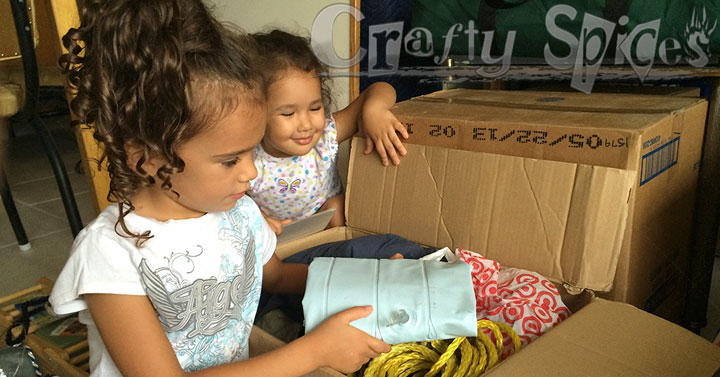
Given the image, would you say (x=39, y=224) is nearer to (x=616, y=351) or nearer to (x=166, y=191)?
(x=166, y=191)

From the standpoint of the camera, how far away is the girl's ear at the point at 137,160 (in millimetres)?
580

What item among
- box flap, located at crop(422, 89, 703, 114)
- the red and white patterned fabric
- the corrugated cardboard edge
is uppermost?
box flap, located at crop(422, 89, 703, 114)

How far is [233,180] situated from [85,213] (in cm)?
161

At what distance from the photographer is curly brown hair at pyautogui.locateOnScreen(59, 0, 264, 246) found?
0.54 meters

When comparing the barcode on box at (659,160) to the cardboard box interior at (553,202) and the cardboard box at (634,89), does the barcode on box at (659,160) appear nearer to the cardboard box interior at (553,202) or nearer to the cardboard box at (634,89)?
the cardboard box interior at (553,202)

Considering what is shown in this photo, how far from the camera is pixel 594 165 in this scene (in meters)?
0.77

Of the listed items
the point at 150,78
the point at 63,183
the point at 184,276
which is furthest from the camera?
the point at 63,183

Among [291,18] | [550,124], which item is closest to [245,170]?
[550,124]

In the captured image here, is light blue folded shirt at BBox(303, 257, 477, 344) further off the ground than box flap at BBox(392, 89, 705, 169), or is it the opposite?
box flap at BBox(392, 89, 705, 169)

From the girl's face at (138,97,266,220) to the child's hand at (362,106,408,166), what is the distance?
40cm

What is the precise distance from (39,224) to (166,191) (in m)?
1.55

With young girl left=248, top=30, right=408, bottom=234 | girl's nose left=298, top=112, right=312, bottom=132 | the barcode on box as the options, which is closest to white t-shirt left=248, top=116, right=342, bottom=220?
young girl left=248, top=30, right=408, bottom=234

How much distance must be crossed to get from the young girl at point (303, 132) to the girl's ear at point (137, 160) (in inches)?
13.4

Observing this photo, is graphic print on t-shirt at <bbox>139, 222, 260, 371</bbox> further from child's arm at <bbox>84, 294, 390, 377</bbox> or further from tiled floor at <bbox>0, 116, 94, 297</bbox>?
tiled floor at <bbox>0, 116, 94, 297</bbox>
